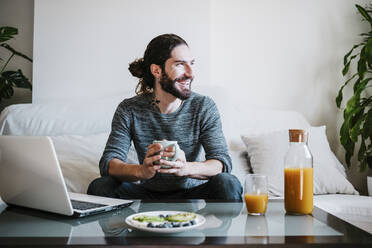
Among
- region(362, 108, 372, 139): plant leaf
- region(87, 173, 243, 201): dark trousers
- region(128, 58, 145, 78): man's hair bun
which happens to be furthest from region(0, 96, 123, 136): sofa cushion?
region(362, 108, 372, 139): plant leaf

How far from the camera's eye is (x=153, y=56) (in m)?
1.85

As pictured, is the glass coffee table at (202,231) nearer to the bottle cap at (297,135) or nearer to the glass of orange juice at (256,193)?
the glass of orange juice at (256,193)

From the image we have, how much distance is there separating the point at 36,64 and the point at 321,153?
189 centimetres

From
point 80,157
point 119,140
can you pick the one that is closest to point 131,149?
point 80,157

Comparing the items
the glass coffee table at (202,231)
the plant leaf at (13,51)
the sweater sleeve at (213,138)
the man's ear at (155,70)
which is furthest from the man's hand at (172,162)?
the plant leaf at (13,51)

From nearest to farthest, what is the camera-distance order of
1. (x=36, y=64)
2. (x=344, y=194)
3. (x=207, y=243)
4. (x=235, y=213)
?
(x=207, y=243) < (x=235, y=213) < (x=344, y=194) < (x=36, y=64)

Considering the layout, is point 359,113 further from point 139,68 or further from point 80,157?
point 80,157

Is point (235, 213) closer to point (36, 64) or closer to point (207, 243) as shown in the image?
point (207, 243)

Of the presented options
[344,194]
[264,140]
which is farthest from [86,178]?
[344,194]

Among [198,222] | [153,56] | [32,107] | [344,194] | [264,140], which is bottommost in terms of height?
[344,194]

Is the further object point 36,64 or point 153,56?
point 36,64

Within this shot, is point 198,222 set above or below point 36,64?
below

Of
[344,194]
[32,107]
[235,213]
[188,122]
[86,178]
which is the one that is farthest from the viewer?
[32,107]

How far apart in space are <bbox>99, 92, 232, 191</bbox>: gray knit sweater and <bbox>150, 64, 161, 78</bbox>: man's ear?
15 centimetres
